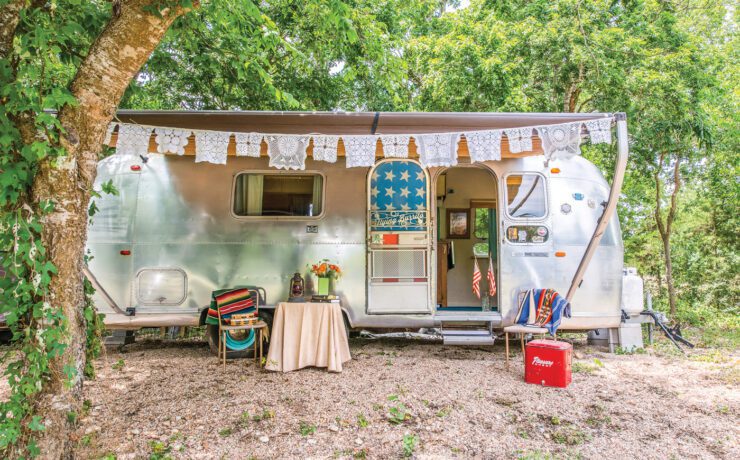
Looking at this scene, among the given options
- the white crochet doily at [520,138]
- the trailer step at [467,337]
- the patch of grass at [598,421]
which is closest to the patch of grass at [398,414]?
the patch of grass at [598,421]

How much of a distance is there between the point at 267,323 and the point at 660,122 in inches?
263

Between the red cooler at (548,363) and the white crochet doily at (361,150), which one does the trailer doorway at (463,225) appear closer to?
the red cooler at (548,363)

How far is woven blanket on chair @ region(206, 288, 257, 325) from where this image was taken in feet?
16.4

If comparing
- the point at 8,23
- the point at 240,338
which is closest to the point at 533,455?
the point at 240,338

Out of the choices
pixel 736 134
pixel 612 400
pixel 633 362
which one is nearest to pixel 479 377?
pixel 612 400

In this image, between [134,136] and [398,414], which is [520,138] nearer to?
[398,414]

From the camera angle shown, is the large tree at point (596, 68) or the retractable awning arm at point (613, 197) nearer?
the retractable awning arm at point (613, 197)

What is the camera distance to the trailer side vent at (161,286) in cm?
536

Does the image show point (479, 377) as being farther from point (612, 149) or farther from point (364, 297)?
point (612, 149)

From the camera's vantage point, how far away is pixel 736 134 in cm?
877

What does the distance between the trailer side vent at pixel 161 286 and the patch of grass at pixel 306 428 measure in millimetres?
2474

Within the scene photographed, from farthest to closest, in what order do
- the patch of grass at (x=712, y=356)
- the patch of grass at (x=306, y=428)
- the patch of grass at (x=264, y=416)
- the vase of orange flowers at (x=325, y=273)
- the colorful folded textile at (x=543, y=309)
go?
1. the patch of grass at (x=712, y=356)
2. the vase of orange flowers at (x=325, y=273)
3. the colorful folded textile at (x=543, y=309)
4. the patch of grass at (x=264, y=416)
5. the patch of grass at (x=306, y=428)

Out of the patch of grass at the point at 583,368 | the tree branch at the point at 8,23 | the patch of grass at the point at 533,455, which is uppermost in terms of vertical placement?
the tree branch at the point at 8,23

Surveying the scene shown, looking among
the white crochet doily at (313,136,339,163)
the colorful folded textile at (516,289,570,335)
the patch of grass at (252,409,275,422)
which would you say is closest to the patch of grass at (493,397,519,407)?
the colorful folded textile at (516,289,570,335)
